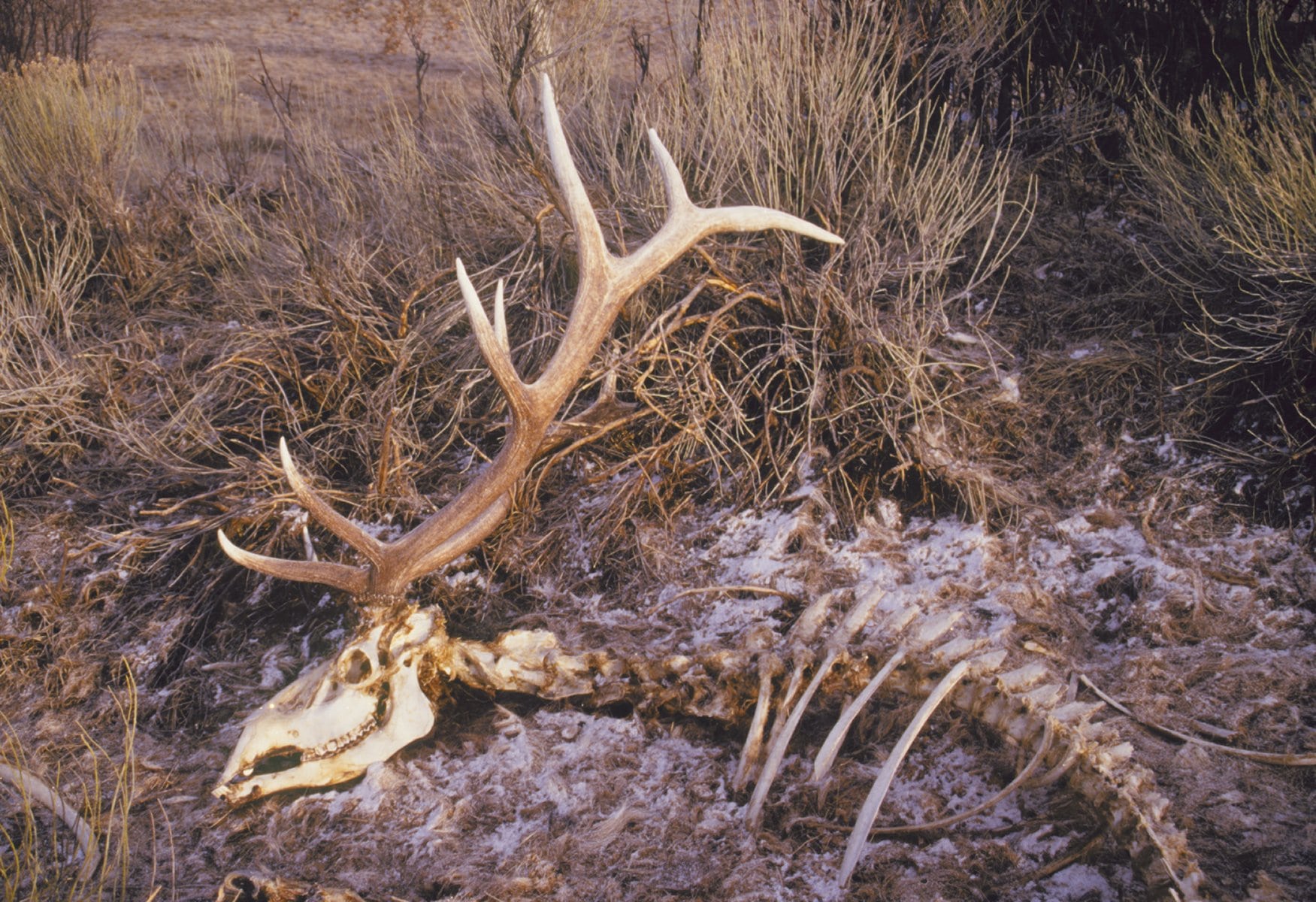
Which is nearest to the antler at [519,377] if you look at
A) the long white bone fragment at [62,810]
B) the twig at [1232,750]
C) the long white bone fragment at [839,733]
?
the long white bone fragment at [62,810]

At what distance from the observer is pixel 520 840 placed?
7.94 ft

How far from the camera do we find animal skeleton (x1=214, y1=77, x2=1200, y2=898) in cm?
229

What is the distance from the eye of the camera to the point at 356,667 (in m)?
2.63

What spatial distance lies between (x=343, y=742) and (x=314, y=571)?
19.8 inches

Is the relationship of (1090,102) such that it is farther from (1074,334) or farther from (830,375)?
(830,375)

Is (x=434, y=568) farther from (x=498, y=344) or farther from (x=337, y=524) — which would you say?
(x=498, y=344)

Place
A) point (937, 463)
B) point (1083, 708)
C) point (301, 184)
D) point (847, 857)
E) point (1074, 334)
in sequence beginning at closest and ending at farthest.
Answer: point (847, 857)
point (1083, 708)
point (937, 463)
point (1074, 334)
point (301, 184)

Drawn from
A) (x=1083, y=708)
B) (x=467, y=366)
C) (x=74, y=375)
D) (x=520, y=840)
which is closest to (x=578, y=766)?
(x=520, y=840)

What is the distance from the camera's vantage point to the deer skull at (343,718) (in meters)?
2.42

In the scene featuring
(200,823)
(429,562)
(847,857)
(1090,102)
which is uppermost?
(1090,102)

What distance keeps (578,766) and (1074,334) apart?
292cm

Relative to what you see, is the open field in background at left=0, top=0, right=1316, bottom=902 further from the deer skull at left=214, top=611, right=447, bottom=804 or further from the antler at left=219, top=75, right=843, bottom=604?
the antler at left=219, top=75, right=843, bottom=604

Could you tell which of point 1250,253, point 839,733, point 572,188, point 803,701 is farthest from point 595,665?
point 1250,253

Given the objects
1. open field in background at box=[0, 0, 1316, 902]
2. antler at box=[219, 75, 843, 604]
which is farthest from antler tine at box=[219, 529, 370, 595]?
open field in background at box=[0, 0, 1316, 902]
